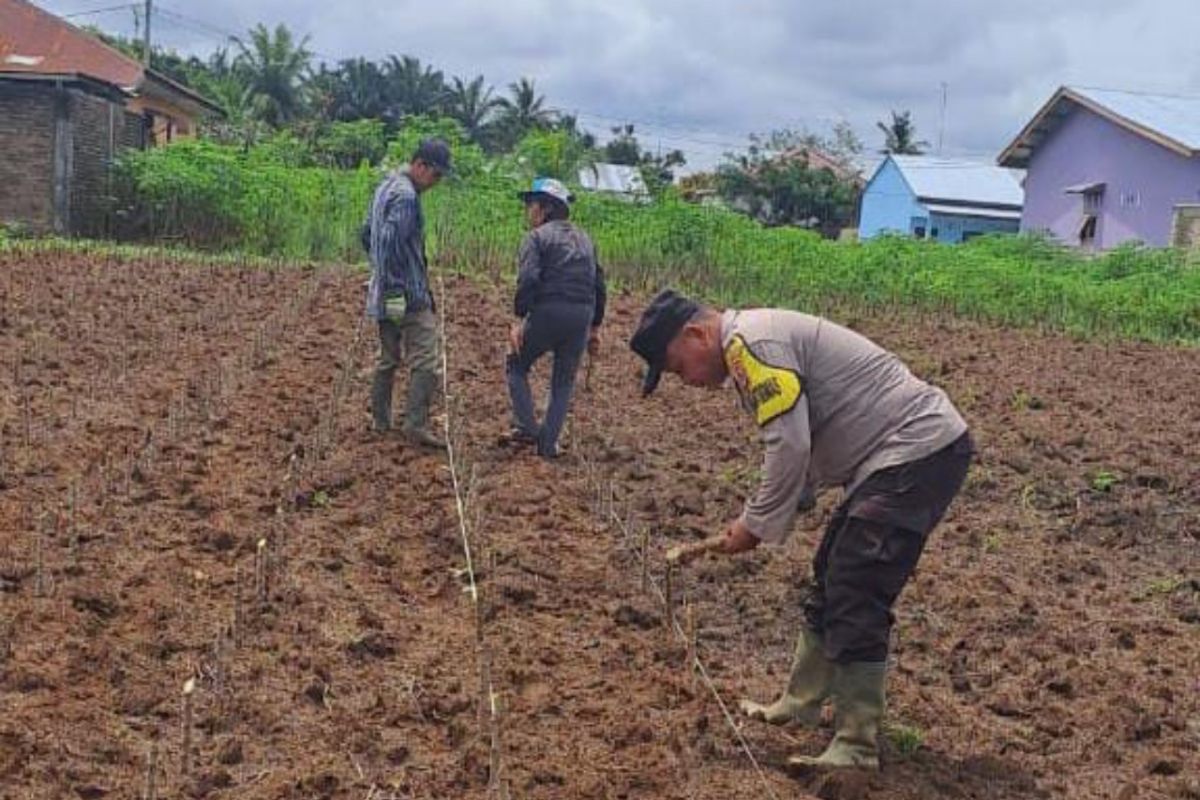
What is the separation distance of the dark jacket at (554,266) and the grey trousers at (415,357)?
49 cm

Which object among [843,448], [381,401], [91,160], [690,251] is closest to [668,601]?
[843,448]

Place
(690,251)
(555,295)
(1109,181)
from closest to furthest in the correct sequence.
→ (555,295) → (690,251) → (1109,181)

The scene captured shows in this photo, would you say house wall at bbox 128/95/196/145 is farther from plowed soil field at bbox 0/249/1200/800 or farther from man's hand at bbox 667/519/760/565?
man's hand at bbox 667/519/760/565

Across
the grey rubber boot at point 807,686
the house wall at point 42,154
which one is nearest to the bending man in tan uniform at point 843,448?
the grey rubber boot at point 807,686

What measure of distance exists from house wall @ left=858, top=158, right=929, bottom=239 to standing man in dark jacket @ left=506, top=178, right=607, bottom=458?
34396 mm

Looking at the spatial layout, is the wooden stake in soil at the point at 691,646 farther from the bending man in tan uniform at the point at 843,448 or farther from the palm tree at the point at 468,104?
the palm tree at the point at 468,104

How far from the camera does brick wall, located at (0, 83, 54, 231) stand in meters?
18.9

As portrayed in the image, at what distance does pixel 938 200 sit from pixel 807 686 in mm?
38574

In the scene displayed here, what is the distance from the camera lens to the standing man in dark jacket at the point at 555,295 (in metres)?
6.95

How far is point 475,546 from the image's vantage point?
217 inches

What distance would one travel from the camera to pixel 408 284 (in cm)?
689

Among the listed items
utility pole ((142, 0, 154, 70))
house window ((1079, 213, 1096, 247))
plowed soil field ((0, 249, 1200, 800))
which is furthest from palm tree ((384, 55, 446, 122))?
plowed soil field ((0, 249, 1200, 800))

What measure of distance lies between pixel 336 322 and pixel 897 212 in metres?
31.8

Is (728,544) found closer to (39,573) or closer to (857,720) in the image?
(857,720)
